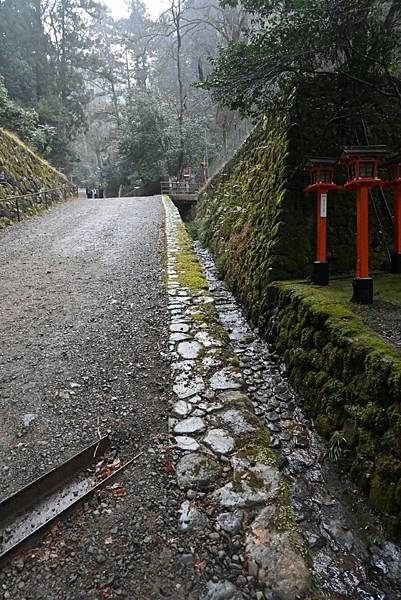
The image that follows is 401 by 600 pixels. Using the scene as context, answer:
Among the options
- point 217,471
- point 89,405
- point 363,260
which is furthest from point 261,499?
point 363,260

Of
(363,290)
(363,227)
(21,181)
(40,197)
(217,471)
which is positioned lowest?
(217,471)

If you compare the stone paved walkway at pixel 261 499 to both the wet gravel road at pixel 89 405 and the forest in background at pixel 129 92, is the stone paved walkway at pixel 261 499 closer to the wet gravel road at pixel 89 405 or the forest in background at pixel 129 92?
the wet gravel road at pixel 89 405

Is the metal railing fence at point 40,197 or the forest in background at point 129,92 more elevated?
the forest in background at point 129,92

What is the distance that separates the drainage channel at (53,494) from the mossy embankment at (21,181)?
9.55m

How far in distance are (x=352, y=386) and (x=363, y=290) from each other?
142 cm

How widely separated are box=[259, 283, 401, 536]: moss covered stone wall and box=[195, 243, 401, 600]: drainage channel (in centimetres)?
11

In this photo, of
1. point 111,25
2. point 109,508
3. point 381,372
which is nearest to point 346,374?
point 381,372

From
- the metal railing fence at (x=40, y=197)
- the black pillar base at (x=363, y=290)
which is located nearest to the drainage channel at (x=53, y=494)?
the black pillar base at (x=363, y=290)

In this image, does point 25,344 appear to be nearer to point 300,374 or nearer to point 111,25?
point 300,374

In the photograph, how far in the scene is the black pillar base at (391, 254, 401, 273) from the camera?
5.01 m

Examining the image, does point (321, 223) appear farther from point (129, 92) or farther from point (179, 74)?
point (129, 92)

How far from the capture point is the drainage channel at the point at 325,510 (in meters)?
1.99

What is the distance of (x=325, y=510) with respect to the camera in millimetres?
2471

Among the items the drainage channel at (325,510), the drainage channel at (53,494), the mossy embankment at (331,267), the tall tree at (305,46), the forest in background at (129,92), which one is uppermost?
the forest in background at (129,92)
